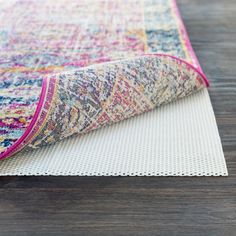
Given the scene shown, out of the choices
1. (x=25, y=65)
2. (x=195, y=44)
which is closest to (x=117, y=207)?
(x=25, y=65)

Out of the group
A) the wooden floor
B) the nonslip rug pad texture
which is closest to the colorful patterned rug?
the nonslip rug pad texture

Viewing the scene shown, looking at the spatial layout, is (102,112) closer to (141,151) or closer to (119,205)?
(141,151)

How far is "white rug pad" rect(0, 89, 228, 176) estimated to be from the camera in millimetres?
1055

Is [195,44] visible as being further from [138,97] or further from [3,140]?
[3,140]

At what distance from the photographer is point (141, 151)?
44.8 inches

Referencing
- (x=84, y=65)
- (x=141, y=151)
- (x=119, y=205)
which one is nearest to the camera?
(x=119, y=205)

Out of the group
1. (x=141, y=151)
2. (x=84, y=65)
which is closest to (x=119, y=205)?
(x=141, y=151)

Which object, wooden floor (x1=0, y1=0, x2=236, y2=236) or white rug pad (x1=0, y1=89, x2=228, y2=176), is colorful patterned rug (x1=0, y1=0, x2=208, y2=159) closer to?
white rug pad (x1=0, y1=89, x2=228, y2=176)

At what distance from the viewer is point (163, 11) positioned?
2.38 metres

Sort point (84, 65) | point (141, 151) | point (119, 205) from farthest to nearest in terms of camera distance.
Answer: point (84, 65) < point (141, 151) < point (119, 205)

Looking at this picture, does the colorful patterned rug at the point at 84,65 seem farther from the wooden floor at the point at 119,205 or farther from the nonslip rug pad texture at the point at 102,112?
the wooden floor at the point at 119,205

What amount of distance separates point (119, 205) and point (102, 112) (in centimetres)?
37

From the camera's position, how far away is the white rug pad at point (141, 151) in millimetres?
1055

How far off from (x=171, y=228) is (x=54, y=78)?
0.60m
